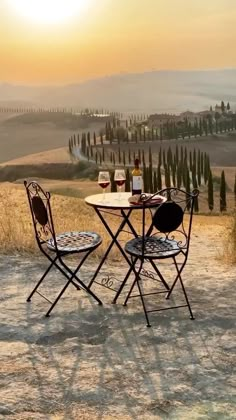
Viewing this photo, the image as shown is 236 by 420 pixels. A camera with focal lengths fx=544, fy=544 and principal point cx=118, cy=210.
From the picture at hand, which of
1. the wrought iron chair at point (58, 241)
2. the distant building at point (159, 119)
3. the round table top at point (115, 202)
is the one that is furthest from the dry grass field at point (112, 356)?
the distant building at point (159, 119)

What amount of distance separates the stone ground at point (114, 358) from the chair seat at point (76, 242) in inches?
21.7

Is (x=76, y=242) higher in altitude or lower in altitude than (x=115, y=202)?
lower

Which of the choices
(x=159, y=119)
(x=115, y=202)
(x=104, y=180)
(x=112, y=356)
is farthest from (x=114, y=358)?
(x=159, y=119)

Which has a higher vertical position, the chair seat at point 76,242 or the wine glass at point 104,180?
the wine glass at point 104,180

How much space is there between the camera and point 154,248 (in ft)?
14.5

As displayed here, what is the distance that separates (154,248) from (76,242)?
701mm

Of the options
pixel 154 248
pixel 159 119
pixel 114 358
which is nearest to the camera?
pixel 114 358

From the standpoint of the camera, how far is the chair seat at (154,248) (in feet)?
14.0

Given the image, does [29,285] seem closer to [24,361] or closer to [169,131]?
[24,361]

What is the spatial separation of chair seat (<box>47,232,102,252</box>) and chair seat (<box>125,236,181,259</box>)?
1.03 feet

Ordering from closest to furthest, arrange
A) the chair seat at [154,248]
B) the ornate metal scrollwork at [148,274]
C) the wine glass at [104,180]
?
1. the chair seat at [154,248]
2. the wine glass at [104,180]
3. the ornate metal scrollwork at [148,274]

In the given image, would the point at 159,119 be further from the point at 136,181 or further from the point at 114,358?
the point at 114,358

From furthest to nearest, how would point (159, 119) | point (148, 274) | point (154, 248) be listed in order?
point (159, 119) < point (148, 274) < point (154, 248)

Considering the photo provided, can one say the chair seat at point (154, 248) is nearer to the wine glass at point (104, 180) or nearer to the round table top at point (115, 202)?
the round table top at point (115, 202)
